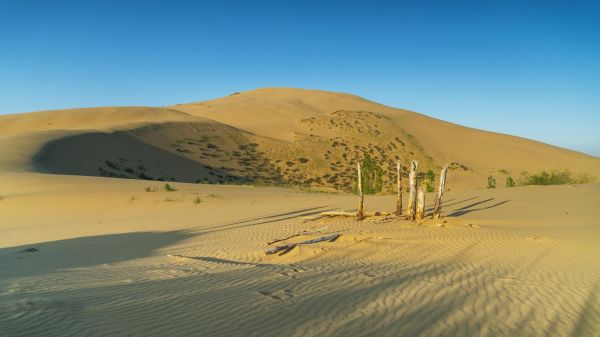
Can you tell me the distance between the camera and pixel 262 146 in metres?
55.7

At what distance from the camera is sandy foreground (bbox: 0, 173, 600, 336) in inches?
196

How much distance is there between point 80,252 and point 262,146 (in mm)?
44913

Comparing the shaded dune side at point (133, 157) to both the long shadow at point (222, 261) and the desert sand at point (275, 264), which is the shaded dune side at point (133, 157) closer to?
the desert sand at point (275, 264)

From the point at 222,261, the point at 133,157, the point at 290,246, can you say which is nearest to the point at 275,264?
the point at 222,261

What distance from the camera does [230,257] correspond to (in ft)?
32.1

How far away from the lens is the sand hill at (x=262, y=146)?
3966 cm

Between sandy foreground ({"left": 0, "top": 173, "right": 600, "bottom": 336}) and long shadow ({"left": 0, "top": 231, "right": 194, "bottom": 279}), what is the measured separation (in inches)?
1.7

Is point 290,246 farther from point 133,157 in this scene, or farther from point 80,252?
point 133,157

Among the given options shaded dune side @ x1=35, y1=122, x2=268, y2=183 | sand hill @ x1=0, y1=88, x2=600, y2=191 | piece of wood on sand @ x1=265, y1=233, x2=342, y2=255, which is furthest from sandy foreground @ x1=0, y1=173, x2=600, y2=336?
sand hill @ x1=0, y1=88, x2=600, y2=191

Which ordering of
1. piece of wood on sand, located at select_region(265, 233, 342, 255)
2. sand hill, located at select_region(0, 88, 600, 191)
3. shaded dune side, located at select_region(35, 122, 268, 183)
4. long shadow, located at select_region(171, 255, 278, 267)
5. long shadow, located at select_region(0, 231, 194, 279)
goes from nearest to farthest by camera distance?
long shadow, located at select_region(171, 255, 278, 267), long shadow, located at select_region(0, 231, 194, 279), piece of wood on sand, located at select_region(265, 233, 342, 255), shaded dune side, located at select_region(35, 122, 268, 183), sand hill, located at select_region(0, 88, 600, 191)

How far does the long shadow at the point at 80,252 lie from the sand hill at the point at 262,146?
67.1 feet

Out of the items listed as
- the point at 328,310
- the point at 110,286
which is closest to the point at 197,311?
the point at 328,310

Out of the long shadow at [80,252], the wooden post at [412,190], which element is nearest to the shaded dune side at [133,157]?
the long shadow at [80,252]

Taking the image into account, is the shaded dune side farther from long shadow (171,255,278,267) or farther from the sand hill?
long shadow (171,255,278,267)
